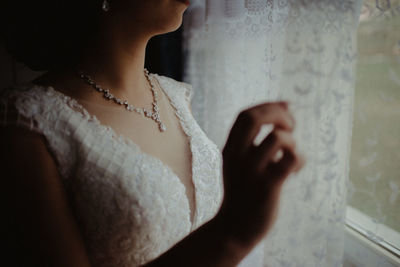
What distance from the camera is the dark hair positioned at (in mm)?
693

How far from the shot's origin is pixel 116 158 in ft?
1.96

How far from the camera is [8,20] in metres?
0.75

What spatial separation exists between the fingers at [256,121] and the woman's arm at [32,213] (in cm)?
38

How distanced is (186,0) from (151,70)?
2.43ft

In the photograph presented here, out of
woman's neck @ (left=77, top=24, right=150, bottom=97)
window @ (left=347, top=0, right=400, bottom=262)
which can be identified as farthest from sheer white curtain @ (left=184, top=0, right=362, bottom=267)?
woman's neck @ (left=77, top=24, right=150, bottom=97)

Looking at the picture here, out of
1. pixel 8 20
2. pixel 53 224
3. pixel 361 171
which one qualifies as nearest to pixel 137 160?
pixel 53 224

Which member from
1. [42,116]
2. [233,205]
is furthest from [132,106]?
[233,205]

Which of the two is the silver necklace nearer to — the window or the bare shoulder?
the bare shoulder

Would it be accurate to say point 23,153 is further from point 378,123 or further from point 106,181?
point 378,123

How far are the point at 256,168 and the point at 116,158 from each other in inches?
14.7

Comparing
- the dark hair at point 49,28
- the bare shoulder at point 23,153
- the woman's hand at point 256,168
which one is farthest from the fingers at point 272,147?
the dark hair at point 49,28

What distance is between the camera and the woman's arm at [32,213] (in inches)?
18.6

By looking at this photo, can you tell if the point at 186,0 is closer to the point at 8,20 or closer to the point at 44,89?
Answer: the point at 44,89

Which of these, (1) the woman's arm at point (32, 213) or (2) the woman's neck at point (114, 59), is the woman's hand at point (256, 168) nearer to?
(1) the woman's arm at point (32, 213)
